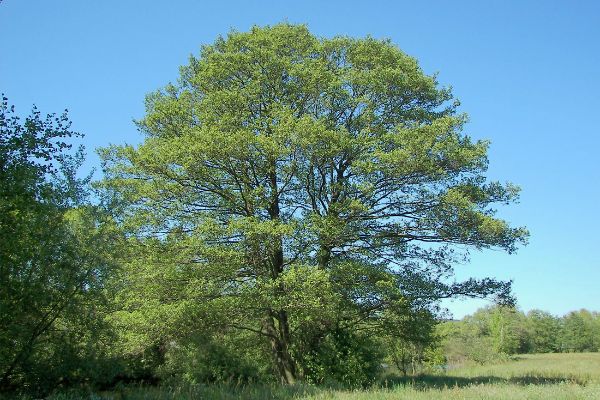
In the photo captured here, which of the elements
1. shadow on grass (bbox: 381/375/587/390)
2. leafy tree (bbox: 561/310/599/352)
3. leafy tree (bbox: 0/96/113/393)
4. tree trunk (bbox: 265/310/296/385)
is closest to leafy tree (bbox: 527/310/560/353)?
leafy tree (bbox: 561/310/599/352)

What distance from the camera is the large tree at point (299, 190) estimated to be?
51.8 ft

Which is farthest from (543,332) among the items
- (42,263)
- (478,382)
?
(42,263)

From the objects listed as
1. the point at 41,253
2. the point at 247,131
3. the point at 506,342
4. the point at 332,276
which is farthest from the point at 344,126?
the point at 506,342

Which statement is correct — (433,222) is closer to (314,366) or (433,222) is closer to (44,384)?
(314,366)

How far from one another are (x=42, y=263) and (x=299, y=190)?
9.17 m

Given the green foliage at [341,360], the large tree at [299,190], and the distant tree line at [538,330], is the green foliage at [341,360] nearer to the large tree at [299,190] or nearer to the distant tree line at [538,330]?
the large tree at [299,190]

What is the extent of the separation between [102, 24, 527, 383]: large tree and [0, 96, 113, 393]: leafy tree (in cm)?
211

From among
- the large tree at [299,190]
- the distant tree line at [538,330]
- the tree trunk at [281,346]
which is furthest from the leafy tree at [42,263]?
the distant tree line at [538,330]

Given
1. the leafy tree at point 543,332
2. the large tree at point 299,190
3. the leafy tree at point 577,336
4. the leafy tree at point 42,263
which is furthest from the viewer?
the leafy tree at point 577,336

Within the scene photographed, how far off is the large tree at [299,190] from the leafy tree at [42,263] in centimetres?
211

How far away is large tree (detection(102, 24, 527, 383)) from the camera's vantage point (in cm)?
1577

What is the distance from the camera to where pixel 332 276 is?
16.0 metres

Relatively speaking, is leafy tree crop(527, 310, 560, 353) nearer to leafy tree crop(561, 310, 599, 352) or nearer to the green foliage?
leafy tree crop(561, 310, 599, 352)

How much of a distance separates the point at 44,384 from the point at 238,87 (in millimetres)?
11861
